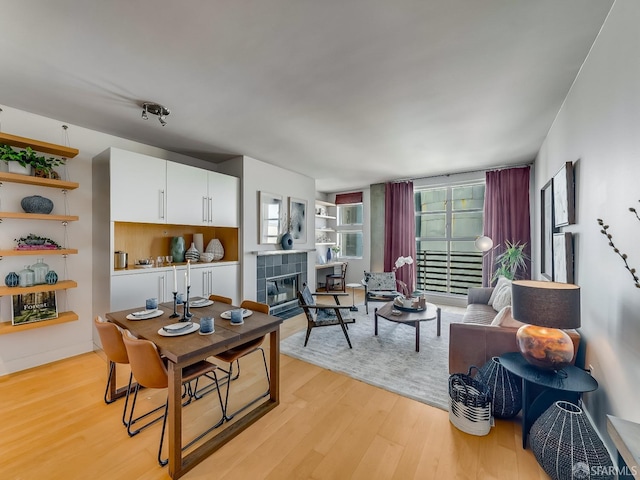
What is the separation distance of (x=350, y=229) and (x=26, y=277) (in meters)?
5.95

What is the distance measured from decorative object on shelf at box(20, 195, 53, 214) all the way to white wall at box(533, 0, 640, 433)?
15.3ft

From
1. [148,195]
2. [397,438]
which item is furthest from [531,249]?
[148,195]

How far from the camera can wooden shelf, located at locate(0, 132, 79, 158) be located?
8.18 feet

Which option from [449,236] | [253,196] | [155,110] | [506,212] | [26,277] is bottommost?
[26,277]

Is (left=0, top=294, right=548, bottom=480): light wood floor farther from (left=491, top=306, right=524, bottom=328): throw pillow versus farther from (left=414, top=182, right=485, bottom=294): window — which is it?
(left=414, top=182, right=485, bottom=294): window

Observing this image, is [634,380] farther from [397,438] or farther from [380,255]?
[380,255]

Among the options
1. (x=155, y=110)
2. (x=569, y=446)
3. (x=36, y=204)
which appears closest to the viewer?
(x=569, y=446)

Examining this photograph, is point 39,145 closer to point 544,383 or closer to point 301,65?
point 301,65

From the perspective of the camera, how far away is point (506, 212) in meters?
4.69

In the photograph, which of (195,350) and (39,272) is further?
(39,272)

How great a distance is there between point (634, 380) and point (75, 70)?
4.02 metres

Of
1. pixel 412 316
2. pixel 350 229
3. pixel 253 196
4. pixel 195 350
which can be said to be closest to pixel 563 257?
pixel 412 316

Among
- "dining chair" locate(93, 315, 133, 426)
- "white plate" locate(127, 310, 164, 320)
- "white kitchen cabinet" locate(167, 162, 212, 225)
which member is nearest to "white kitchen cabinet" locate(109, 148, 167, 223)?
"white kitchen cabinet" locate(167, 162, 212, 225)

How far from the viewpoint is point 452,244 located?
18.1 feet
